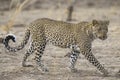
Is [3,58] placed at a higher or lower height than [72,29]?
lower

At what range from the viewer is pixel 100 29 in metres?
11.3

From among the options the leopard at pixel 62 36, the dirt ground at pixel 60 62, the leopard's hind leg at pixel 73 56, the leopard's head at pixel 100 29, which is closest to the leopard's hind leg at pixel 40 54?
the leopard at pixel 62 36

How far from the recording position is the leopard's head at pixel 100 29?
1118cm

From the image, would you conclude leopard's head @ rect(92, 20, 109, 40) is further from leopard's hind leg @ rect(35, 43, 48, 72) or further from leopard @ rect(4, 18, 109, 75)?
leopard's hind leg @ rect(35, 43, 48, 72)

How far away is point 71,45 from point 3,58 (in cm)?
208

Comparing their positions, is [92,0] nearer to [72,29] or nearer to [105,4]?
[105,4]

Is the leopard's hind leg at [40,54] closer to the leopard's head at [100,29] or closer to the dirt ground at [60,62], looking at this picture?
the dirt ground at [60,62]

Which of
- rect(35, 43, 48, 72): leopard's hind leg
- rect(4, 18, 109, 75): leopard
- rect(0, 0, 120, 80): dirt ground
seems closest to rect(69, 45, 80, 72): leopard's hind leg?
rect(4, 18, 109, 75): leopard

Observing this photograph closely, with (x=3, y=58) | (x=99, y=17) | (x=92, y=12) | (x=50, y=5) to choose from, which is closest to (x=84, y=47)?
(x=3, y=58)

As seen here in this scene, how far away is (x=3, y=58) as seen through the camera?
13.1 metres

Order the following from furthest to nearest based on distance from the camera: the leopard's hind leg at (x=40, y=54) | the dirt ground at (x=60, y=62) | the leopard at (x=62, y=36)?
1. the leopard's hind leg at (x=40, y=54)
2. the leopard at (x=62, y=36)
3. the dirt ground at (x=60, y=62)

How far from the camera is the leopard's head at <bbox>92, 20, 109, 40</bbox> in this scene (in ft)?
36.7

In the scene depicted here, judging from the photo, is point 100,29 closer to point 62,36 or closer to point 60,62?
point 62,36

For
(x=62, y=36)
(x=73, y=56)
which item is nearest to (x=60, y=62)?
(x=73, y=56)
